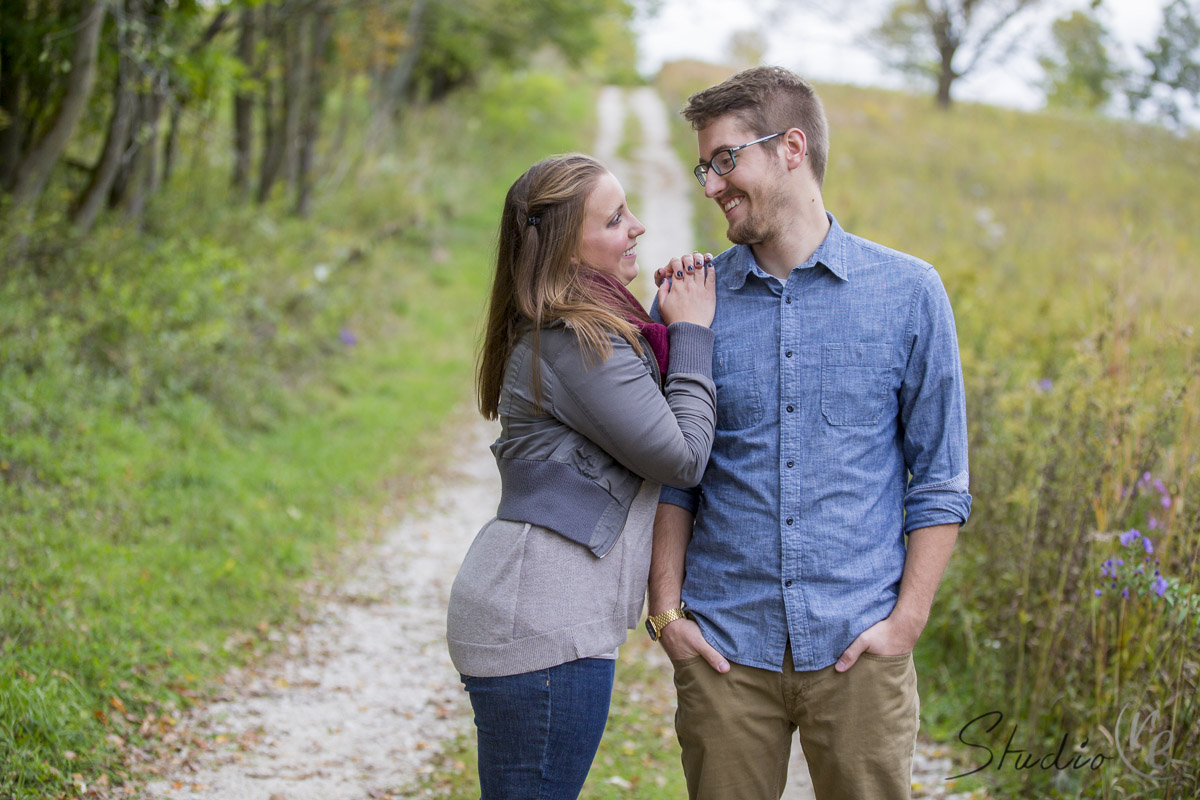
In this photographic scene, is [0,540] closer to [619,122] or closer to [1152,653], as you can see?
[1152,653]

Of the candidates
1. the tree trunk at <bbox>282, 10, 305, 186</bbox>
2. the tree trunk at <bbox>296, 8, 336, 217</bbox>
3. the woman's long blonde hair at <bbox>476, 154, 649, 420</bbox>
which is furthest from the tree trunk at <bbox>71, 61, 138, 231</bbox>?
the woman's long blonde hair at <bbox>476, 154, 649, 420</bbox>

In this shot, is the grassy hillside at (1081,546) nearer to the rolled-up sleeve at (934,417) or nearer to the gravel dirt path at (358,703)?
the gravel dirt path at (358,703)

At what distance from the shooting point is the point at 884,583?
91.7 inches

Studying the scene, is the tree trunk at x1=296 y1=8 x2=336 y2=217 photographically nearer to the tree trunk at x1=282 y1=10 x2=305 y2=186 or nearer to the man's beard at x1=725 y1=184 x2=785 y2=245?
the tree trunk at x1=282 y1=10 x2=305 y2=186

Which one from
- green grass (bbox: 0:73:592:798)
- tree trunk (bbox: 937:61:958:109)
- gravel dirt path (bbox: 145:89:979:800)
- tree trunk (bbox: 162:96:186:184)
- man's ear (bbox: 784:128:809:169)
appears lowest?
gravel dirt path (bbox: 145:89:979:800)

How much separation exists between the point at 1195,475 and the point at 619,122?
84.4 ft

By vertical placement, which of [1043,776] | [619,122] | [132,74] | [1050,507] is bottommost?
[1043,776]

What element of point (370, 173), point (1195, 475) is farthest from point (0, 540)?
point (370, 173)

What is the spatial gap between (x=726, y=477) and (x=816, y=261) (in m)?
0.59

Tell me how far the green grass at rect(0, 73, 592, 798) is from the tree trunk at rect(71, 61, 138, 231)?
20 cm

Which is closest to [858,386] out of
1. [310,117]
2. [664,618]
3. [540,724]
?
[664,618]

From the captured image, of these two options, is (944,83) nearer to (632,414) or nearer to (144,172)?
(144,172)

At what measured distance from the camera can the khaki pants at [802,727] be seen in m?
2.28

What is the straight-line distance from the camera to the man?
7.52 ft
